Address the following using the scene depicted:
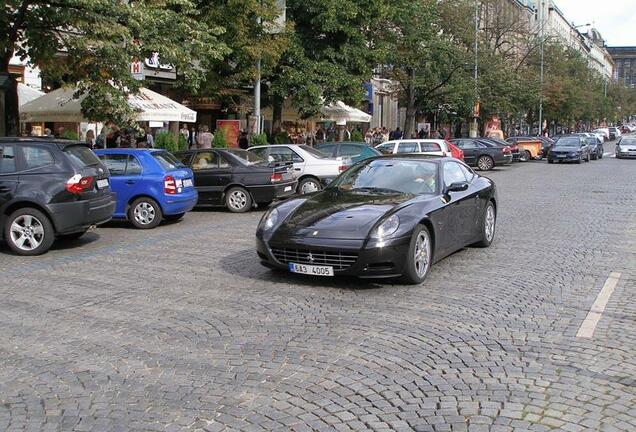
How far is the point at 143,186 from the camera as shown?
12.7 m

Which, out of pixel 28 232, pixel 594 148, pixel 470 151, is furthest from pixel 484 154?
pixel 28 232

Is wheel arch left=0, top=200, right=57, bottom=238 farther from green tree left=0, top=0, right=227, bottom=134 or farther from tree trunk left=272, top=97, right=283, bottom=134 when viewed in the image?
tree trunk left=272, top=97, right=283, bottom=134

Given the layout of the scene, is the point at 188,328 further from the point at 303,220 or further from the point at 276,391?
the point at 303,220

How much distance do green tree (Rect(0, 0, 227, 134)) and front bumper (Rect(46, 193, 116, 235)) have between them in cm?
520

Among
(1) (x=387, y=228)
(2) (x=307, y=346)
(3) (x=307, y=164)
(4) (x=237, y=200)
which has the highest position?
(3) (x=307, y=164)

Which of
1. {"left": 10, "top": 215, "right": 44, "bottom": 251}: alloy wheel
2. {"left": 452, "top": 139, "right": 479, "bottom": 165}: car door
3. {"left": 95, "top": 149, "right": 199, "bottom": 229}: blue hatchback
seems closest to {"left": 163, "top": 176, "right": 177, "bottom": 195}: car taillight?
{"left": 95, "top": 149, "right": 199, "bottom": 229}: blue hatchback

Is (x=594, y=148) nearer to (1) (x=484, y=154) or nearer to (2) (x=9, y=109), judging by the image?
(1) (x=484, y=154)

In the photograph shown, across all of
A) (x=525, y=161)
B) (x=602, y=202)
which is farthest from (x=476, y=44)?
(x=602, y=202)

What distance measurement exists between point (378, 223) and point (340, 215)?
509 mm

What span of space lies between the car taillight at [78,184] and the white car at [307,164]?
310 inches

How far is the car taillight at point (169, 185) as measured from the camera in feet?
41.6

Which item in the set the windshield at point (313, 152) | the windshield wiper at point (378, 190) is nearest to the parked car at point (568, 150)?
the windshield at point (313, 152)

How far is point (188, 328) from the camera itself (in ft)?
19.4

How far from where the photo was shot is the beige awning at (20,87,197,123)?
17.4m
